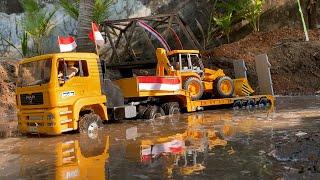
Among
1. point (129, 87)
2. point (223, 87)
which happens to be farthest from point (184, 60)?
point (129, 87)

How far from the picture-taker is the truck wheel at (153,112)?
15.4 meters

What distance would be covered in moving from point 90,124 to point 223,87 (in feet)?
22.3

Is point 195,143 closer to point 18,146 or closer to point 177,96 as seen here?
point 18,146

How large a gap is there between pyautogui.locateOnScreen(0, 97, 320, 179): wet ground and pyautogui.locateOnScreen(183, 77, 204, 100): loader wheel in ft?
11.5

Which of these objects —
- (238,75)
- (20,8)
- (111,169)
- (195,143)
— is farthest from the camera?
(20,8)

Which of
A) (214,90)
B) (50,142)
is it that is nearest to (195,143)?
(50,142)

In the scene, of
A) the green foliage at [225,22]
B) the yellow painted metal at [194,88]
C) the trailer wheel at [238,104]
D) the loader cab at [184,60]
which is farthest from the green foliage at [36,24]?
the trailer wheel at [238,104]

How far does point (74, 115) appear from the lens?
476 inches

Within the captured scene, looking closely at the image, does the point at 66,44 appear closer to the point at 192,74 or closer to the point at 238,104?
the point at 192,74

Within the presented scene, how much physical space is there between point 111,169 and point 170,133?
4.06 meters

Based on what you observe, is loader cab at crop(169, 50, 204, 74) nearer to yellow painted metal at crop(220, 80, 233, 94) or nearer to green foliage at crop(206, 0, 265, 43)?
yellow painted metal at crop(220, 80, 233, 94)

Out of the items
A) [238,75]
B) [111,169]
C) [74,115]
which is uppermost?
[238,75]

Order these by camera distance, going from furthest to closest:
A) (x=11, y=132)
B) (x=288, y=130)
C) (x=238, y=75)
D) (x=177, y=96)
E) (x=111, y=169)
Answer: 1. (x=238, y=75)
2. (x=177, y=96)
3. (x=11, y=132)
4. (x=288, y=130)
5. (x=111, y=169)

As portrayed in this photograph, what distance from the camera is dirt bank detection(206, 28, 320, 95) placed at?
72.6ft
